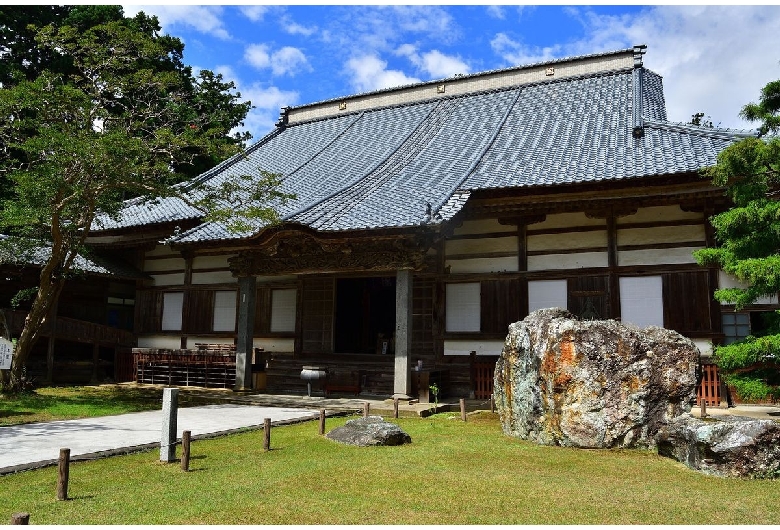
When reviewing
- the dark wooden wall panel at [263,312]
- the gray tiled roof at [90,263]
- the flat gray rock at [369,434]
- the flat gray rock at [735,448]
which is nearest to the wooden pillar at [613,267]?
the flat gray rock at [735,448]

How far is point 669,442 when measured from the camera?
7.83 metres

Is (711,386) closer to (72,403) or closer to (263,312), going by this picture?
(263,312)

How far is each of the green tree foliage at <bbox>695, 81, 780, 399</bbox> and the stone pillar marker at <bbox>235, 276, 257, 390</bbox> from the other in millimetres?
10934

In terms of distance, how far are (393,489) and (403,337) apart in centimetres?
756

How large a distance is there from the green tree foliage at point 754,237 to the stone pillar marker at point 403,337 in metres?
6.28

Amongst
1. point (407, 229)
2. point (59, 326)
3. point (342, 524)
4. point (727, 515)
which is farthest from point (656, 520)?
point (59, 326)

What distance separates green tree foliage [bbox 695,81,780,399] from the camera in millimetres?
8727

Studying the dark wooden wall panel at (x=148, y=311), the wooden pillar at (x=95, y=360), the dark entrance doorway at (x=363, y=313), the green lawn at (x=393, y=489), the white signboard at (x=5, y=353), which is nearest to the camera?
the green lawn at (x=393, y=489)

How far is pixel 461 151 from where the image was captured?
1819 cm

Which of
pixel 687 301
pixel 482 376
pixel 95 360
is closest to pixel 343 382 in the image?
pixel 482 376

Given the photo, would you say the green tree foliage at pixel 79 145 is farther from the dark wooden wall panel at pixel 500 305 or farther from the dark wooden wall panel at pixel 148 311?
the dark wooden wall panel at pixel 500 305

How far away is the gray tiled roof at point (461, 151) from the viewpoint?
13.9 meters

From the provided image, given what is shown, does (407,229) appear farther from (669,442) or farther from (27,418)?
(27,418)

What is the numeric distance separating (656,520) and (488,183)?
9995mm
